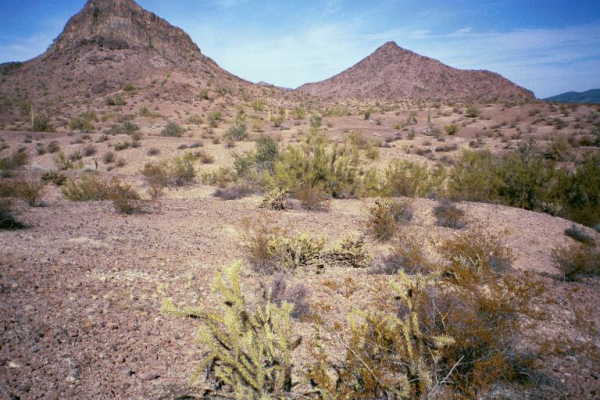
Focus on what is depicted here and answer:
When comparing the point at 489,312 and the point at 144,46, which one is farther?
the point at 144,46

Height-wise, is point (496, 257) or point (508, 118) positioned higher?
point (508, 118)

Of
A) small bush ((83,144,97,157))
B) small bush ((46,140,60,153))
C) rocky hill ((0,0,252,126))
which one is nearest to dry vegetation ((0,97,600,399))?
small bush ((83,144,97,157))

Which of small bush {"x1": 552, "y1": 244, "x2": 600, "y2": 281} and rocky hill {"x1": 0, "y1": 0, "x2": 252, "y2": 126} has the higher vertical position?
rocky hill {"x1": 0, "y1": 0, "x2": 252, "y2": 126}

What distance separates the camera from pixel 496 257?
495cm

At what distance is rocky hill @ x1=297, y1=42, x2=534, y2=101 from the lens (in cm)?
6925

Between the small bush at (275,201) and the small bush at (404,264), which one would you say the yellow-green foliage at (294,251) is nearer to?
the small bush at (404,264)

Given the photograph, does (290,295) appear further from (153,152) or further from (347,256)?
(153,152)

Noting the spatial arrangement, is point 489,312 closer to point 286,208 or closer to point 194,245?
point 194,245

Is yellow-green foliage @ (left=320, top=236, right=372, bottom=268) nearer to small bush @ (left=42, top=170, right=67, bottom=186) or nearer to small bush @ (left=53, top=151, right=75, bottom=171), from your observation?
small bush @ (left=42, top=170, right=67, bottom=186)

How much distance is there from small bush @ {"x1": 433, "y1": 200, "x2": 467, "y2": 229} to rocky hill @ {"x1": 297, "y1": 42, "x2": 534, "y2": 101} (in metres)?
61.4

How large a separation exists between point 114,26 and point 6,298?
57.9 m

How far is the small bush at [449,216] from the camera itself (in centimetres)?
756

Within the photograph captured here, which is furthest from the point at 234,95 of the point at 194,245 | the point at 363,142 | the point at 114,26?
the point at 194,245

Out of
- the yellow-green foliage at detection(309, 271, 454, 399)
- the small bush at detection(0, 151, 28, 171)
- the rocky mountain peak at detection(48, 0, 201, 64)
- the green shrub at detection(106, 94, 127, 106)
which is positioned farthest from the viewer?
the rocky mountain peak at detection(48, 0, 201, 64)
